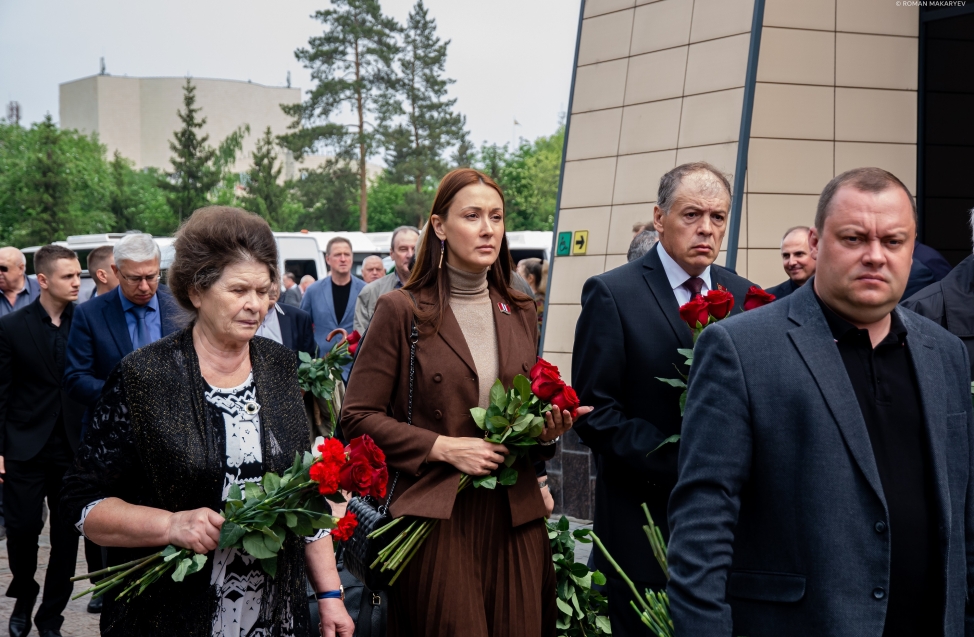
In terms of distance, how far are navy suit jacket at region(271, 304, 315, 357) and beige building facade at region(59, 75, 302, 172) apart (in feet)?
335

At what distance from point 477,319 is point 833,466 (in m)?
1.80

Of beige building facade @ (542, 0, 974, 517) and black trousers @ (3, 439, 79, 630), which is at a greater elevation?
beige building facade @ (542, 0, 974, 517)

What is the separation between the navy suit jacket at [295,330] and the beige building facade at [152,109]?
102m

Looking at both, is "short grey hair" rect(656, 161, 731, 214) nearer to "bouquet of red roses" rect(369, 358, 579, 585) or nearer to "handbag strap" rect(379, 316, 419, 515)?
"bouquet of red roses" rect(369, 358, 579, 585)

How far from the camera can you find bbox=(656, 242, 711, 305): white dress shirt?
4004 millimetres

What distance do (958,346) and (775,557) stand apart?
774 millimetres

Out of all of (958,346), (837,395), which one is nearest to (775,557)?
(837,395)

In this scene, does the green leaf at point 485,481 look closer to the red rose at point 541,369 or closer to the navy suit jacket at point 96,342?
the red rose at point 541,369

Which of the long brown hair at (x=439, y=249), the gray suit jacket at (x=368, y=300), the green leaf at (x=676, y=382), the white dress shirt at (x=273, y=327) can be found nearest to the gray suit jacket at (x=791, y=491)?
the green leaf at (x=676, y=382)

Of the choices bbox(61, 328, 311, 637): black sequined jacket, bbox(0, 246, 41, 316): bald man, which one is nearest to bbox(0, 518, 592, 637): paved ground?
bbox(61, 328, 311, 637): black sequined jacket

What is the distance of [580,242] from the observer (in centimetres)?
1010

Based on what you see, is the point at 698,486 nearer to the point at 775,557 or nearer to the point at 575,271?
the point at 775,557

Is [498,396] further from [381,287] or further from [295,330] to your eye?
[381,287]

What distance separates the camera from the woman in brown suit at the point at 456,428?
3705mm
